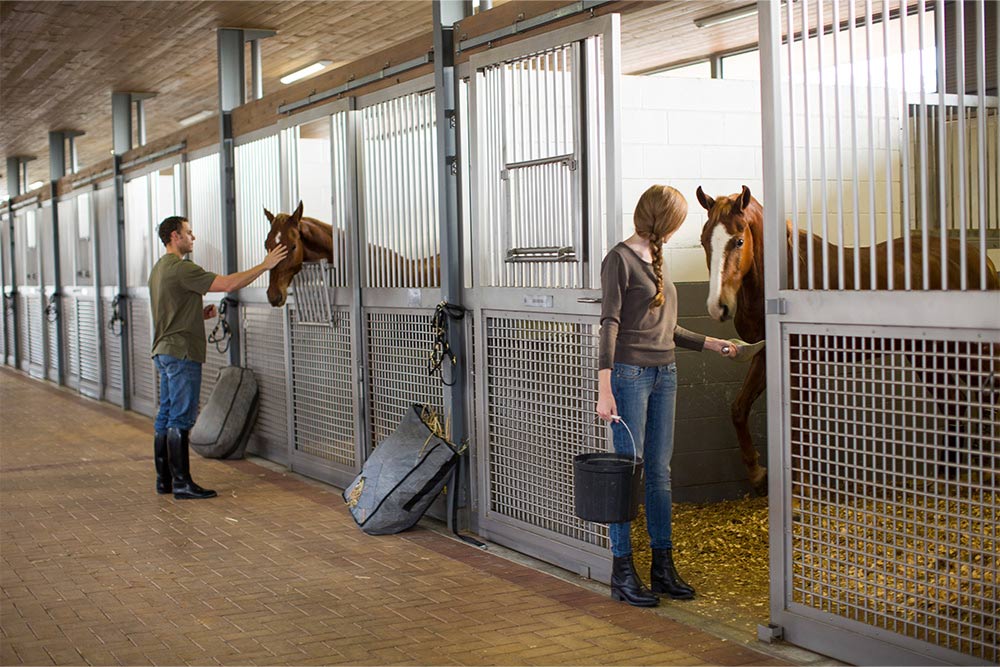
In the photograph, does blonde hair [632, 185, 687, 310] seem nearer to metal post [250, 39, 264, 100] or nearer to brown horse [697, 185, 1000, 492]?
brown horse [697, 185, 1000, 492]

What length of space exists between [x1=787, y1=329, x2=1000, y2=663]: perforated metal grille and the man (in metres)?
3.52

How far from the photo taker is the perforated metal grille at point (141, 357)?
9969mm

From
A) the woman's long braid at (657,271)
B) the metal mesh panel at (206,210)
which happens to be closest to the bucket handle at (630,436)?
the woman's long braid at (657,271)

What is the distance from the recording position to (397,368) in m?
5.77

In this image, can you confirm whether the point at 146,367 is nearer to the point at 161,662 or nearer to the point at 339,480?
the point at 339,480

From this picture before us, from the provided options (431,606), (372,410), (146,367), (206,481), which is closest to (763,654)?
(431,606)

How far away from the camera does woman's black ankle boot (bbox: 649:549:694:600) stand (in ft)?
13.1

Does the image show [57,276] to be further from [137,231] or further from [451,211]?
[451,211]

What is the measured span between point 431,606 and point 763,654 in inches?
47.1

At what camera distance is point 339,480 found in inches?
249

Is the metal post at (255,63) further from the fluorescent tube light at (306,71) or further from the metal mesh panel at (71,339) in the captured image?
the metal mesh panel at (71,339)

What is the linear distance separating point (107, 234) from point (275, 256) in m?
5.83

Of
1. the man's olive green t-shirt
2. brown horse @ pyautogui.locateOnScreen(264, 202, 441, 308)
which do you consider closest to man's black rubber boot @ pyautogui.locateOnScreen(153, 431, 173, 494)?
the man's olive green t-shirt

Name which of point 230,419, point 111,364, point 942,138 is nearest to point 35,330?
point 111,364
